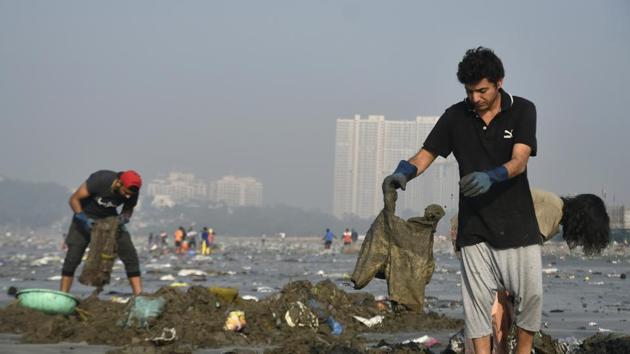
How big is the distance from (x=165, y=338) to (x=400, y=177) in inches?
141

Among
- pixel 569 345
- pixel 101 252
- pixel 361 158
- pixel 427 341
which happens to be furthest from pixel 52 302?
pixel 361 158

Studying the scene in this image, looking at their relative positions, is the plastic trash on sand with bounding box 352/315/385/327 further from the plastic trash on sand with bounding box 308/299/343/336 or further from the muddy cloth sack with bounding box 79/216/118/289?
the muddy cloth sack with bounding box 79/216/118/289

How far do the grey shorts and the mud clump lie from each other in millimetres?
2616

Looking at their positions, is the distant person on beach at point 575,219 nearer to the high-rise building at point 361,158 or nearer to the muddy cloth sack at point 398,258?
the muddy cloth sack at point 398,258

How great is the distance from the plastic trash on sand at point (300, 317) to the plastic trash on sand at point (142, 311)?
41.8 inches

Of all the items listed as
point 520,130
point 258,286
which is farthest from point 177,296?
point 258,286

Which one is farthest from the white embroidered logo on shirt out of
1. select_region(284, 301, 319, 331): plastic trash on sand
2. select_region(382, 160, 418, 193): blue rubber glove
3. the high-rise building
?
the high-rise building

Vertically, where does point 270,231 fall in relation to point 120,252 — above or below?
below

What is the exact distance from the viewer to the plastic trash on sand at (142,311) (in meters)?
9.41

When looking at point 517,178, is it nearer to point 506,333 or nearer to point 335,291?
point 506,333

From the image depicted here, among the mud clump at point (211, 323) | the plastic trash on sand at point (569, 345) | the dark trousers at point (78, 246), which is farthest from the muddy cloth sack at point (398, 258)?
the dark trousers at point (78, 246)

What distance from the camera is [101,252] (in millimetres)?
11617

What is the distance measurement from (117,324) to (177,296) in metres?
0.69

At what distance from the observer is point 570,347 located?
768 centimetres
